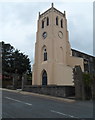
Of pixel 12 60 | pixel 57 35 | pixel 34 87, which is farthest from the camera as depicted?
pixel 12 60

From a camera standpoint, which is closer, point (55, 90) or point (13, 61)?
point (55, 90)

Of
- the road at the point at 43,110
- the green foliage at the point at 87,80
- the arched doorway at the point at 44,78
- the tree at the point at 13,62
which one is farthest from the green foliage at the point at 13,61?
the road at the point at 43,110

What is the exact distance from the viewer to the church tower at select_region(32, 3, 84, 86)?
29.7 meters

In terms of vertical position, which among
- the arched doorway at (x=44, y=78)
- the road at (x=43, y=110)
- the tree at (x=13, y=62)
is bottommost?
the road at (x=43, y=110)

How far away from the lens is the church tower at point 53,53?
97.5 feet

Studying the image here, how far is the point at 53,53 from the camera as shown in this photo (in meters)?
30.2

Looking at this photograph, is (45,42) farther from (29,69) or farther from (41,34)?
(29,69)

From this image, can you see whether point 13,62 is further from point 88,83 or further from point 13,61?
point 88,83

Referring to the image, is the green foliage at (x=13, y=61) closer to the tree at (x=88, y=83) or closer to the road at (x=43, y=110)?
the tree at (x=88, y=83)

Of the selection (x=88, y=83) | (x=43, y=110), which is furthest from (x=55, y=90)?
(x=43, y=110)

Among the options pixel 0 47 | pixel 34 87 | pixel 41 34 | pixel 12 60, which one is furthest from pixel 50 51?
pixel 0 47

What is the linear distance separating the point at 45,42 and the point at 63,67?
6.40 m

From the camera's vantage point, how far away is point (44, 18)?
113 ft

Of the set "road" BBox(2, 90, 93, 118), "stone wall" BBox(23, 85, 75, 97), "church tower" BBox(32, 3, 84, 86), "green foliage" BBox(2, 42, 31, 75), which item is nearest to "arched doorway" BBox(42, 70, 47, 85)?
"church tower" BBox(32, 3, 84, 86)
